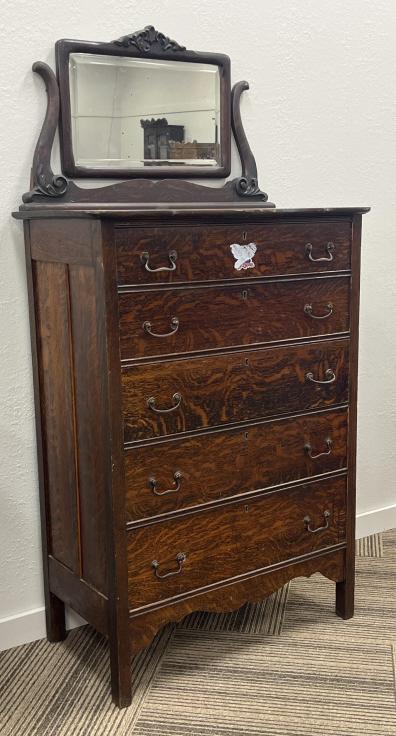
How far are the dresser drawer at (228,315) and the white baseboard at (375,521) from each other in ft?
3.54

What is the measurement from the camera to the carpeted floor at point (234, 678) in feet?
6.99

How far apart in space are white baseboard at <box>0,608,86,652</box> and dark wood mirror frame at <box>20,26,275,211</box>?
3.79ft

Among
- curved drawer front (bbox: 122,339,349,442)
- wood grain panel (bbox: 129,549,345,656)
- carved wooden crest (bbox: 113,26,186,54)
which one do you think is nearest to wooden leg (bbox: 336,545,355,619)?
wood grain panel (bbox: 129,549,345,656)

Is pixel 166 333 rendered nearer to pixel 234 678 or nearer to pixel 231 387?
pixel 231 387

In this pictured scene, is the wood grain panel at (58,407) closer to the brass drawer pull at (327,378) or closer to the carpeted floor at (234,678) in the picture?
the carpeted floor at (234,678)

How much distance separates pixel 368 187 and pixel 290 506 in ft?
4.16

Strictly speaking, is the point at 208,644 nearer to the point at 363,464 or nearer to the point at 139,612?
the point at 139,612

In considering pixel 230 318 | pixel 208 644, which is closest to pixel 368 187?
pixel 230 318

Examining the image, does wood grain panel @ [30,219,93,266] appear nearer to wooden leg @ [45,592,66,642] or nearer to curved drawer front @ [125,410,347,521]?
curved drawer front @ [125,410,347,521]

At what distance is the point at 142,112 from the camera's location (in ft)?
7.98

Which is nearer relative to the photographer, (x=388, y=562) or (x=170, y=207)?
(x=170, y=207)

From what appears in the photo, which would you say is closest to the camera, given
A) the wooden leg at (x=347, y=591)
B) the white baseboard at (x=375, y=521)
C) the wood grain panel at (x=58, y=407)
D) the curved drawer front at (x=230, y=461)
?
the curved drawer front at (x=230, y=461)

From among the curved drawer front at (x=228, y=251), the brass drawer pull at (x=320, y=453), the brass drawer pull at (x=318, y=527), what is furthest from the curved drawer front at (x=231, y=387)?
the brass drawer pull at (x=318, y=527)

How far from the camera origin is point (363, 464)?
324cm
